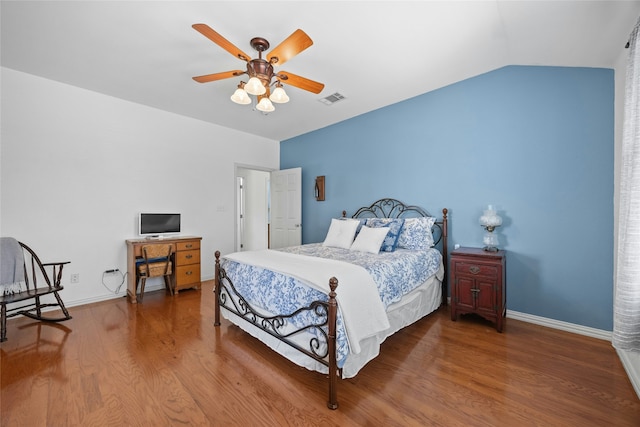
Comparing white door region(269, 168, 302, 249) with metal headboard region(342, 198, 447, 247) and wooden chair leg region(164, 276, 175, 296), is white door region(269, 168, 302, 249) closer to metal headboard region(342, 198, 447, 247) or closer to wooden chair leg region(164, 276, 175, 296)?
metal headboard region(342, 198, 447, 247)

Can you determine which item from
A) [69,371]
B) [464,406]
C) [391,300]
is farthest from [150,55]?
[464,406]

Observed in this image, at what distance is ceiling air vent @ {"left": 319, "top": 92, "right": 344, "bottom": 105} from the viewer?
3.60 metres

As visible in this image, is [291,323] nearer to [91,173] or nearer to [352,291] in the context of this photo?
[352,291]

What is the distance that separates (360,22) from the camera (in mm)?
2180

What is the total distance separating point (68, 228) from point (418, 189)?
4.59 meters

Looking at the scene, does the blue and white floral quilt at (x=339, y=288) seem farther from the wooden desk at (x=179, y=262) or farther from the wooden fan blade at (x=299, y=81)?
the wooden fan blade at (x=299, y=81)

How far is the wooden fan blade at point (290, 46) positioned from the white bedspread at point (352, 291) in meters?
1.68

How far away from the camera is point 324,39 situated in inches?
94.5

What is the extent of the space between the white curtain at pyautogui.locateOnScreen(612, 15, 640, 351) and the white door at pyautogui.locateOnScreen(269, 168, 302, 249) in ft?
13.6

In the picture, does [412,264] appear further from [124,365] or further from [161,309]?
[161,309]

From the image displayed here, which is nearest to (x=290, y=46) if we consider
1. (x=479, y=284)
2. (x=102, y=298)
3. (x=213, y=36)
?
(x=213, y=36)

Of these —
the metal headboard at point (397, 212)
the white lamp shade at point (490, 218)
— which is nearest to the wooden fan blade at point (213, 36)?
the metal headboard at point (397, 212)

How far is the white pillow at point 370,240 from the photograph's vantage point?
121 inches

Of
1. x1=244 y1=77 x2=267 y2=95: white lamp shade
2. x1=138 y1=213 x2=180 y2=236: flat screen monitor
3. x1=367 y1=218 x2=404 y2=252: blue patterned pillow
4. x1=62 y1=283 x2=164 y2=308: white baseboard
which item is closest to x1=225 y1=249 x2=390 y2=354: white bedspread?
x1=367 y1=218 x2=404 y2=252: blue patterned pillow
